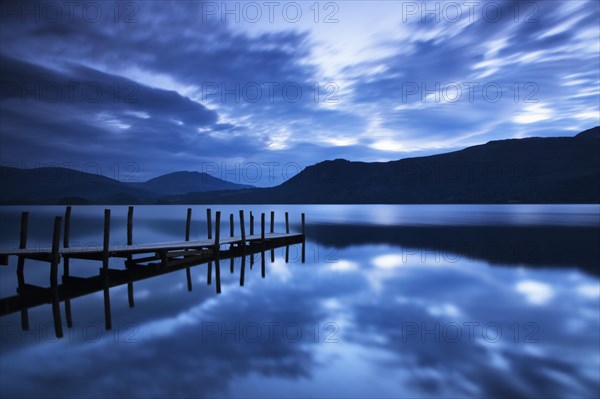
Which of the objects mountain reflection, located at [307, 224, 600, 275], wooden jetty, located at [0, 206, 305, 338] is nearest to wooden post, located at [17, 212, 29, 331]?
wooden jetty, located at [0, 206, 305, 338]

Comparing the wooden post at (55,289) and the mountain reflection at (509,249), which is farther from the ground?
the wooden post at (55,289)

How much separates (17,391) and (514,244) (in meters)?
39.7

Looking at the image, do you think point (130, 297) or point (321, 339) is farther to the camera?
point (130, 297)

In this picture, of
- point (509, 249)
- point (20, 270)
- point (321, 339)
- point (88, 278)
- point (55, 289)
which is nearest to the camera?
point (321, 339)

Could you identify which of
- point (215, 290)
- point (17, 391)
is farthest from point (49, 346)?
point (215, 290)

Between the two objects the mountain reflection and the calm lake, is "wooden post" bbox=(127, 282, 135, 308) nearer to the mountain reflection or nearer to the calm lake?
the calm lake

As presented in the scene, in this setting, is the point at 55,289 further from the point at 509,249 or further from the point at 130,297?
the point at 509,249

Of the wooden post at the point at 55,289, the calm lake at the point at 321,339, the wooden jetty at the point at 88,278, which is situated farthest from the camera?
the wooden jetty at the point at 88,278

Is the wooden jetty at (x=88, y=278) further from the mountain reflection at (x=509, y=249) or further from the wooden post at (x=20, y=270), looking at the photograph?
the mountain reflection at (x=509, y=249)

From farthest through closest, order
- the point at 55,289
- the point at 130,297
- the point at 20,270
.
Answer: the point at 20,270 < the point at 130,297 < the point at 55,289

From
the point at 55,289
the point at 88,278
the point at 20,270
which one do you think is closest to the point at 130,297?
the point at 88,278

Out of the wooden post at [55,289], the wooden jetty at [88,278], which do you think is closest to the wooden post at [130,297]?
the wooden jetty at [88,278]

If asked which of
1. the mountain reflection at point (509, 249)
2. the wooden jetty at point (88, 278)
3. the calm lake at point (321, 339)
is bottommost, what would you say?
the mountain reflection at point (509, 249)

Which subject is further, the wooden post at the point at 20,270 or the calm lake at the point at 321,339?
the wooden post at the point at 20,270
